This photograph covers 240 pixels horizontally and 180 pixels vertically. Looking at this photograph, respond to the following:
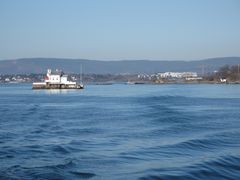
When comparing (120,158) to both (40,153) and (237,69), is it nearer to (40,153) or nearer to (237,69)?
(40,153)

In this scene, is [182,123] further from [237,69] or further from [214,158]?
[237,69]

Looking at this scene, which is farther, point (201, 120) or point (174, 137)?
point (201, 120)

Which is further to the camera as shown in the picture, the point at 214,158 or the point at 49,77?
the point at 49,77

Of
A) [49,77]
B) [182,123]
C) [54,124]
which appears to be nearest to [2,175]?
[54,124]

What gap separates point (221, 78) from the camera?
147375 millimetres

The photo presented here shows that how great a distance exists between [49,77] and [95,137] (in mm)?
70155

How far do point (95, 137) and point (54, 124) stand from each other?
19.2 feet

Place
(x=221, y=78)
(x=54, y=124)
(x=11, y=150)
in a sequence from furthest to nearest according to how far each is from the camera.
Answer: (x=221, y=78), (x=54, y=124), (x=11, y=150)

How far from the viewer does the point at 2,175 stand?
36.2ft

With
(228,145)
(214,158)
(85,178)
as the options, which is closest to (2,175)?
(85,178)

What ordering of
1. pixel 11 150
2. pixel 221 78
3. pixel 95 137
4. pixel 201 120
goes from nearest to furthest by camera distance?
pixel 11 150
pixel 95 137
pixel 201 120
pixel 221 78

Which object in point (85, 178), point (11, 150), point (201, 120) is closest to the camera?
point (85, 178)

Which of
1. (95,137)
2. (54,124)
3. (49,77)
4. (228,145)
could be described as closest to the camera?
(228,145)

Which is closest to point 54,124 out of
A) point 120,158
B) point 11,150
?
point 11,150
